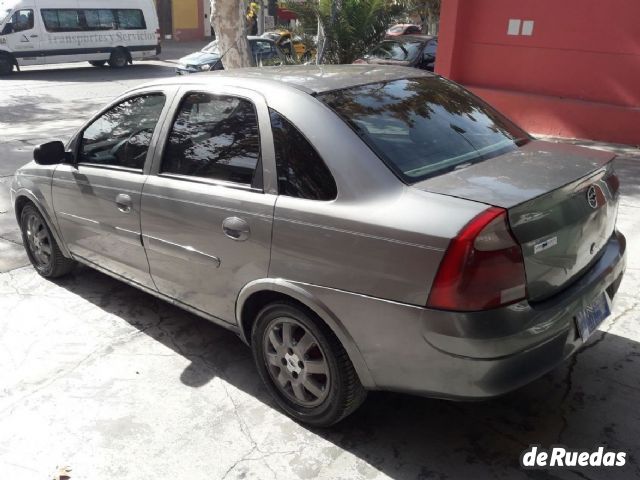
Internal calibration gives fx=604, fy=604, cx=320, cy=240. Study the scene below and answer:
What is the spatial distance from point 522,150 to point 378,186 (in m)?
1.02

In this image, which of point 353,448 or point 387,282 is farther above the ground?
point 387,282

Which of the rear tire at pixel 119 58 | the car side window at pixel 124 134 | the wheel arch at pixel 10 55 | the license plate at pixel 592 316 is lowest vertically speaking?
the rear tire at pixel 119 58

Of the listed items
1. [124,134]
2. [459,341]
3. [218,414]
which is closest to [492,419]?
[459,341]

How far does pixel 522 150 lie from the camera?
3158 mm

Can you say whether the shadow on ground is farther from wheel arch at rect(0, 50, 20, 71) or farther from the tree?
the tree

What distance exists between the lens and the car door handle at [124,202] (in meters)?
3.63

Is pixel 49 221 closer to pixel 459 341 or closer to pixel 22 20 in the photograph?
pixel 459 341

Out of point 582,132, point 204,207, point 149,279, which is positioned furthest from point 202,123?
point 582,132

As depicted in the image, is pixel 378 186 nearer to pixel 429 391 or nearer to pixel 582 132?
pixel 429 391

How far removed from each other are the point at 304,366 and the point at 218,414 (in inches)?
24.0

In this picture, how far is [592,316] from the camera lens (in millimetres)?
2785

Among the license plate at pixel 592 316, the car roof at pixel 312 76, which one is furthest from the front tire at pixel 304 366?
the car roof at pixel 312 76

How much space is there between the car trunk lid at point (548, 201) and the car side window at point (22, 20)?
67.4 ft

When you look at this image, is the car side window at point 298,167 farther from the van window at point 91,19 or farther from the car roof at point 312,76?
the van window at point 91,19
